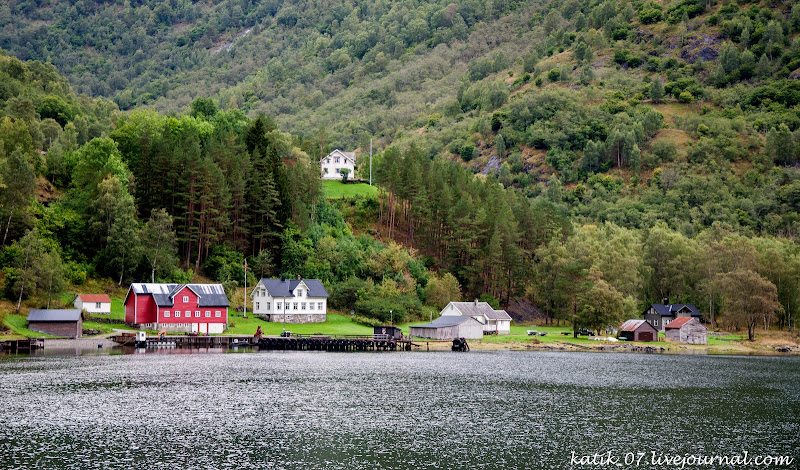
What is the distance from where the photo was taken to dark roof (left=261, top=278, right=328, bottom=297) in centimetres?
10912

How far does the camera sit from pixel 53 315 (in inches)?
3479

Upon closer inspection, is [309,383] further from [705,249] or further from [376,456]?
[705,249]

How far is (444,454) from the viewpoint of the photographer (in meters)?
39.5

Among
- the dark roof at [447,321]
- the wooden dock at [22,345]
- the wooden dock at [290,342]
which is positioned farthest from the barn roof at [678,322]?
the wooden dock at [22,345]

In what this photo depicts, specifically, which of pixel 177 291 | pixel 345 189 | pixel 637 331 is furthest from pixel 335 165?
pixel 637 331

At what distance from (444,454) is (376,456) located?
3544 millimetres

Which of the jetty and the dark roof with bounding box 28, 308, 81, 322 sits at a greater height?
the dark roof with bounding box 28, 308, 81, 322

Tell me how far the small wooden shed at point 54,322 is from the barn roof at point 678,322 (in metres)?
86.7

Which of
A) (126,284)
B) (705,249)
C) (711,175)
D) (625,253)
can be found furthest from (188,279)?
(711,175)

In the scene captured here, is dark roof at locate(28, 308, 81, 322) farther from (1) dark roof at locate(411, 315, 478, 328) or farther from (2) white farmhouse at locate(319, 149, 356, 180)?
(2) white farmhouse at locate(319, 149, 356, 180)

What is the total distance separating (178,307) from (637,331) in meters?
67.3

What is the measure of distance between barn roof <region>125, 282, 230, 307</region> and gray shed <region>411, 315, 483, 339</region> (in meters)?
28.6

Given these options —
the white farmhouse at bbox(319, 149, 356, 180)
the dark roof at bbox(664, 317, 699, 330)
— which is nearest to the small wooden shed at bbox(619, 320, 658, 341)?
the dark roof at bbox(664, 317, 699, 330)

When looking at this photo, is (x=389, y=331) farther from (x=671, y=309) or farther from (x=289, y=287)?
(x=671, y=309)
